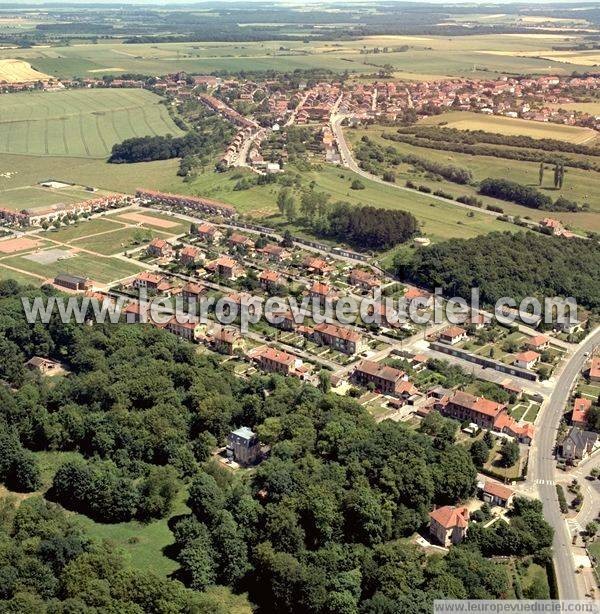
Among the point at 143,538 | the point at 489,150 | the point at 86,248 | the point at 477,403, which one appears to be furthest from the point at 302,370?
the point at 489,150

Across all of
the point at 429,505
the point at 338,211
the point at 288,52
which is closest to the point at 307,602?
the point at 429,505

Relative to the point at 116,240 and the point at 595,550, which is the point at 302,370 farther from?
the point at 116,240

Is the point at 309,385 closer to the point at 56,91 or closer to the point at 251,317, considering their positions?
the point at 251,317

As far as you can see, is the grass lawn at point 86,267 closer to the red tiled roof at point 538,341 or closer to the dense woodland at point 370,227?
the dense woodland at point 370,227

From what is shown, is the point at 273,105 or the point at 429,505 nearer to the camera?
the point at 429,505

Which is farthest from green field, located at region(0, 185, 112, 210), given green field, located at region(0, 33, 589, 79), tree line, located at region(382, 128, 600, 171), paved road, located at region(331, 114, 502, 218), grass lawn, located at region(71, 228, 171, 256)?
green field, located at region(0, 33, 589, 79)

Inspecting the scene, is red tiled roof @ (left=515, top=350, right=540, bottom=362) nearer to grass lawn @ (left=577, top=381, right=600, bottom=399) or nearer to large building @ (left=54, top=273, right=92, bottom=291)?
grass lawn @ (left=577, top=381, right=600, bottom=399)
